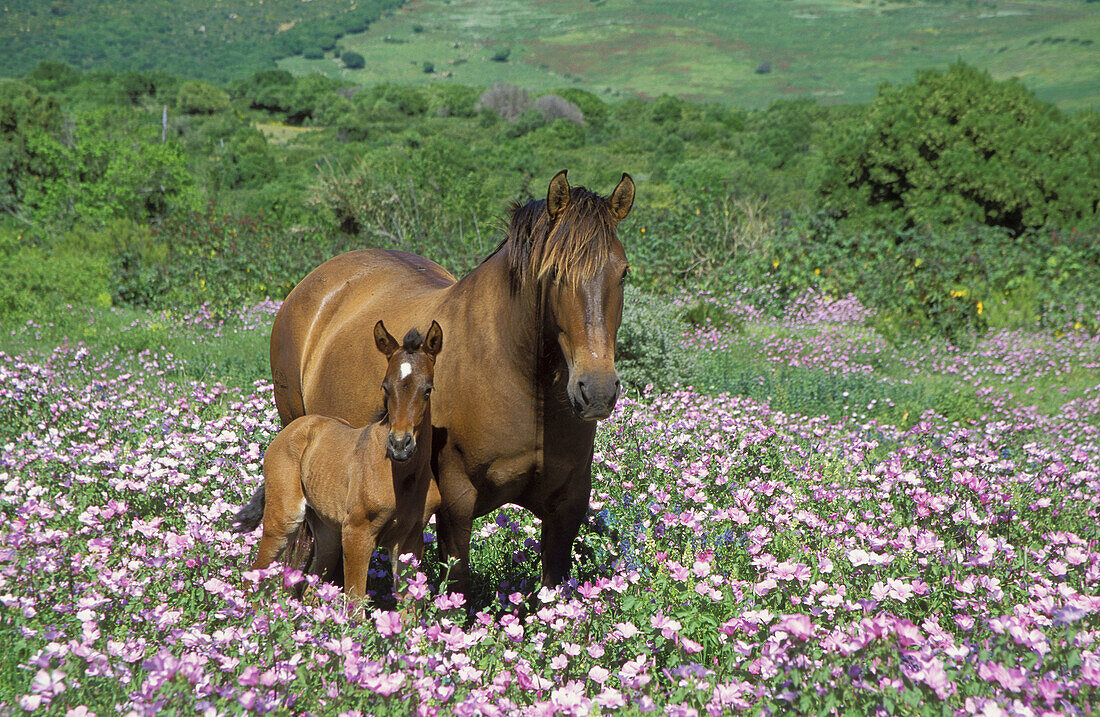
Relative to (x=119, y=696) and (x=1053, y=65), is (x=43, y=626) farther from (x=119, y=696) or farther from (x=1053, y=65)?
(x=1053, y=65)

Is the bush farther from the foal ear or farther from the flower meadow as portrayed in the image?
the foal ear

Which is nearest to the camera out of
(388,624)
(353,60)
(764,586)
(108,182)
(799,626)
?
(799,626)

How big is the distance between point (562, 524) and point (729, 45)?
16163cm

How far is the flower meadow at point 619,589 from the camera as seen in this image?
2.17 m

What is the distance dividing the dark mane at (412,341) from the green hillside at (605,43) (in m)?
88.6

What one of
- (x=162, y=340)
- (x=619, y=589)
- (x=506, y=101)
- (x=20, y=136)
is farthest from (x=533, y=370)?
(x=506, y=101)

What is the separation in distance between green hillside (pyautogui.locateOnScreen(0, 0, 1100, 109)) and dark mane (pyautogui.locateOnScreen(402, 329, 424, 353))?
88.6 metres

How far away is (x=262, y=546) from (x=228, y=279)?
1049 centimetres

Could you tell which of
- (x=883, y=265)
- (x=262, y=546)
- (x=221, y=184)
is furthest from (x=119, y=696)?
(x=221, y=184)

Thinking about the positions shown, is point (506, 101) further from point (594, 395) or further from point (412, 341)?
point (594, 395)

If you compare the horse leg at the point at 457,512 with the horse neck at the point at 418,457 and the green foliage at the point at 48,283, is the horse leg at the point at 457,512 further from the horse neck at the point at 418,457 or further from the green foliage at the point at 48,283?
the green foliage at the point at 48,283

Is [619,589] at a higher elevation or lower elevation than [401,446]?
lower

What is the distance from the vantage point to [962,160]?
1778 cm

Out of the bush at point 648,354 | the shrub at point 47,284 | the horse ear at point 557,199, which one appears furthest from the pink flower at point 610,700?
the shrub at point 47,284
